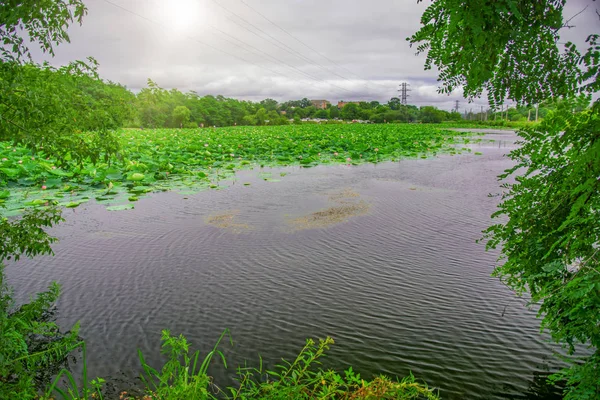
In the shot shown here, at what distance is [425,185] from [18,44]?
10.8 metres

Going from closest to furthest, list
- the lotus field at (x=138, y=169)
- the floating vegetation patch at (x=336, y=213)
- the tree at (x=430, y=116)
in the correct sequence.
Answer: the floating vegetation patch at (x=336, y=213) → the lotus field at (x=138, y=169) → the tree at (x=430, y=116)

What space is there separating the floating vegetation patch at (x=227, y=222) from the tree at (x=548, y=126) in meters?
5.30

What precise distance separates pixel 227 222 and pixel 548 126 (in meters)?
6.17

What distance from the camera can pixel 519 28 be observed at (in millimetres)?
2174

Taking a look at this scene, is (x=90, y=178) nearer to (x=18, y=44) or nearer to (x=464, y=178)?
(x=18, y=44)

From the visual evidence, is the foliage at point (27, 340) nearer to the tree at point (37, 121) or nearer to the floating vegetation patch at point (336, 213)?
the tree at point (37, 121)

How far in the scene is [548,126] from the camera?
2990 millimetres

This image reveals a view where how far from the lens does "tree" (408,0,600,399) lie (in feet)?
6.40

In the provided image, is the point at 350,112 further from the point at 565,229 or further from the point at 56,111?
the point at 565,229

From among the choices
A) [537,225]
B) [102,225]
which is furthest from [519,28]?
[102,225]

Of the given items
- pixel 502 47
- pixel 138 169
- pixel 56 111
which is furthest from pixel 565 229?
pixel 138 169

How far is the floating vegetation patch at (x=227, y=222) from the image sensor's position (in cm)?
772

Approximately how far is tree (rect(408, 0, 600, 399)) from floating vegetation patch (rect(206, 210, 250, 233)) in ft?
17.4

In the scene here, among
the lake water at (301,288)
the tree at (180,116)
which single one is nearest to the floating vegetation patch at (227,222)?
the lake water at (301,288)
